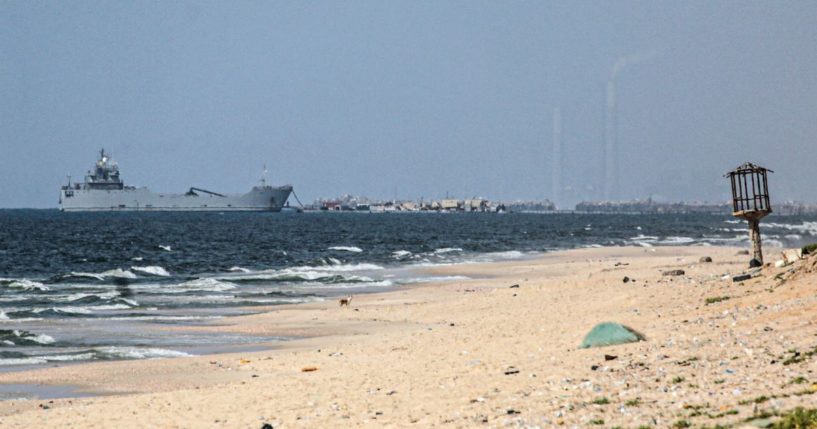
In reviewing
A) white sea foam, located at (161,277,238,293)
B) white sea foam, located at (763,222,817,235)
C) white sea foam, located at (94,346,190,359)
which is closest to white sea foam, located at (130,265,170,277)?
white sea foam, located at (161,277,238,293)

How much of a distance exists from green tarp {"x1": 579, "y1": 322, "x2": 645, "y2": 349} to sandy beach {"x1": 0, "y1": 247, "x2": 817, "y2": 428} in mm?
332

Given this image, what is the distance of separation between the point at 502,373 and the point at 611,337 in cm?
264

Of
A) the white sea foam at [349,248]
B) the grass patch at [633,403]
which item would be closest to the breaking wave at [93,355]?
the grass patch at [633,403]

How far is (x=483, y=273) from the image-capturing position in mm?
47719

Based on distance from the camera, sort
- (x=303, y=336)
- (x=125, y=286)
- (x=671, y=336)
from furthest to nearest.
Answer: (x=125, y=286), (x=303, y=336), (x=671, y=336)

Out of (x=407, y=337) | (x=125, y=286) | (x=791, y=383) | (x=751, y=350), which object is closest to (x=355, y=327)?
(x=407, y=337)

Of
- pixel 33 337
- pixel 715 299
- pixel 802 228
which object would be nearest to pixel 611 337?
pixel 715 299

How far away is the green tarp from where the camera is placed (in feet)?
54.1

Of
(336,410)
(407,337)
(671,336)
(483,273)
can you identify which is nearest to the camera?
(336,410)

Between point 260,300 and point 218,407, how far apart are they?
69.1 ft

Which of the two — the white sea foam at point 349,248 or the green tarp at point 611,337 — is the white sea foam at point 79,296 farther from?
the white sea foam at point 349,248

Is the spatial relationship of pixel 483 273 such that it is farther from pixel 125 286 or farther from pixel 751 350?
pixel 751 350

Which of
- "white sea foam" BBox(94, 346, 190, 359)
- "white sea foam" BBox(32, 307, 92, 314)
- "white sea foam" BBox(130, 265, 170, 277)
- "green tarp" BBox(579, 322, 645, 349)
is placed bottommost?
"white sea foam" BBox(94, 346, 190, 359)

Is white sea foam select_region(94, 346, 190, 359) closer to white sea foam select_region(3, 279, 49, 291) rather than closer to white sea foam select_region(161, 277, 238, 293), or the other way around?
white sea foam select_region(161, 277, 238, 293)
